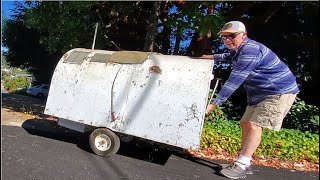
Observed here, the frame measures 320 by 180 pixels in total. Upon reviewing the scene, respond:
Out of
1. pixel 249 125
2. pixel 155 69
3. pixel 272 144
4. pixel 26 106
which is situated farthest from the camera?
pixel 26 106

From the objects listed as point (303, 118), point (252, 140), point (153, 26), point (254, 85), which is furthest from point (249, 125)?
point (303, 118)

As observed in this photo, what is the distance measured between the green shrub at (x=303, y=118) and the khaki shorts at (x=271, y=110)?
4.03 m

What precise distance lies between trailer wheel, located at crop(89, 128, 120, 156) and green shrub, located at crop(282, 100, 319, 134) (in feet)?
16.1

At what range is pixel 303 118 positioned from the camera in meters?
8.05

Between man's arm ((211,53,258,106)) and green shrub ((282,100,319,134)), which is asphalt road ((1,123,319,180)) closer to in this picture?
man's arm ((211,53,258,106))

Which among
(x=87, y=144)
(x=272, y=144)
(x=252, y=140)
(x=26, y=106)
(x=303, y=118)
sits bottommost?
(x=26, y=106)

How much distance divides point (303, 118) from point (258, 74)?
460 cm

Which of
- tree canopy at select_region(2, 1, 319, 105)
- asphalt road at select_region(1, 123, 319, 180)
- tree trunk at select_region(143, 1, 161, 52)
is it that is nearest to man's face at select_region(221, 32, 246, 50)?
asphalt road at select_region(1, 123, 319, 180)

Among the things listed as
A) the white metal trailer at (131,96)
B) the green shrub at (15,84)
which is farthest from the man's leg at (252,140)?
the green shrub at (15,84)

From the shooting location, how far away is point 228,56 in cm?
470

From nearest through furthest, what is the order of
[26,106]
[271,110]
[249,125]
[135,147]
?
[271,110] < [249,125] < [135,147] < [26,106]

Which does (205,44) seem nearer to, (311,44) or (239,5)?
(239,5)

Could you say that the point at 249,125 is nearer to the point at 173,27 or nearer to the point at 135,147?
the point at 135,147

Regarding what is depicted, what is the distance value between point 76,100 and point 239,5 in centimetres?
497
